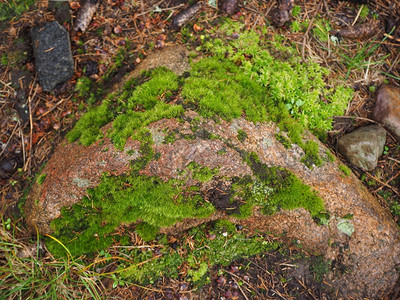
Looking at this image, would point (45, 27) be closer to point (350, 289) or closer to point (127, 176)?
point (127, 176)

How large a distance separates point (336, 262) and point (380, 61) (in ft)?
13.2

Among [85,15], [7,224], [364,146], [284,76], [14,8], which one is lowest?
[7,224]

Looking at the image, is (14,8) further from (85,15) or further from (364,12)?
(364,12)

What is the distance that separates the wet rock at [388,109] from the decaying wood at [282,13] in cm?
233

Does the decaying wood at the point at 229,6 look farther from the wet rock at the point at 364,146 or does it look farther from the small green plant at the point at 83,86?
the wet rock at the point at 364,146

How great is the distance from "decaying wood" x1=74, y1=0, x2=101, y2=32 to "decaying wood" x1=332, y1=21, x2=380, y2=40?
15.8ft

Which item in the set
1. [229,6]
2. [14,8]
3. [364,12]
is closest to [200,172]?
[229,6]

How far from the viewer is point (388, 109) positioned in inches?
200

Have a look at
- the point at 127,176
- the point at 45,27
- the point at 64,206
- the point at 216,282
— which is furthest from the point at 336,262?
the point at 45,27

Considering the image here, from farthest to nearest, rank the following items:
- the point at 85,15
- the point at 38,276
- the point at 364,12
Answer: the point at 364,12
the point at 85,15
the point at 38,276

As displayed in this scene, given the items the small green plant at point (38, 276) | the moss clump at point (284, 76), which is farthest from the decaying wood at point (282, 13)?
the small green plant at point (38, 276)

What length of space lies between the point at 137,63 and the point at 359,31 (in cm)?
453

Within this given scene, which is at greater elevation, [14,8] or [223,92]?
[14,8]

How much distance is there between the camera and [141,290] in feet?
13.6
